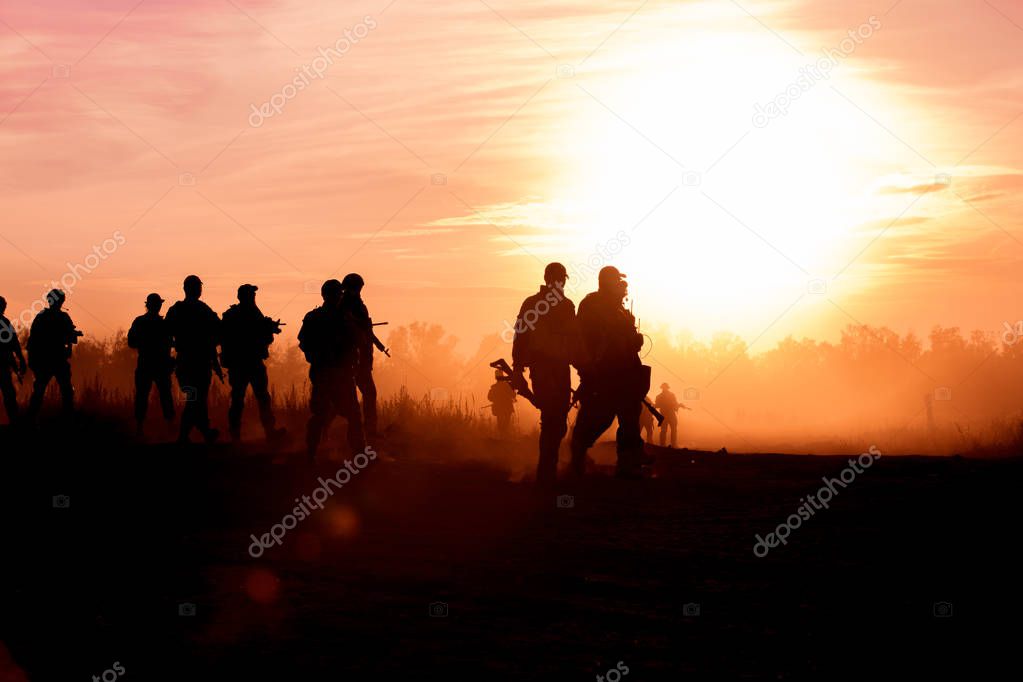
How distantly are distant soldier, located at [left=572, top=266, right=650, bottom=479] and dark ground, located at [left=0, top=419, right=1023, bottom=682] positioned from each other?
2.83 ft

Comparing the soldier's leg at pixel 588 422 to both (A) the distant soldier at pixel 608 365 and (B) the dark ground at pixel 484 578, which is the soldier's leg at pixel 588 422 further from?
(B) the dark ground at pixel 484 578

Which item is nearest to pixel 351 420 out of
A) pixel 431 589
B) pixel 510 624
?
pixel 431 589

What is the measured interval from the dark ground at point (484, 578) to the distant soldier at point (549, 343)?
112 centimetres

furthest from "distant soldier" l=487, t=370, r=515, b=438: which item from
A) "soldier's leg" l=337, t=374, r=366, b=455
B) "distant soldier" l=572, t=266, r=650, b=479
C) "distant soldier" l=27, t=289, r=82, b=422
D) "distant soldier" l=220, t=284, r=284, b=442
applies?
"distant soldier" l=572, t=266, r=650, b=479

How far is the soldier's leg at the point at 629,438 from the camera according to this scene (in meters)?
16.7

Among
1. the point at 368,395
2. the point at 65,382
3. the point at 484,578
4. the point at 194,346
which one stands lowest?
the point at 484,578

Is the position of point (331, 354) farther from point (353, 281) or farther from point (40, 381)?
point (40, 381)

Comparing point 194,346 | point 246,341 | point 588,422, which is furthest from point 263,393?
point 588,422

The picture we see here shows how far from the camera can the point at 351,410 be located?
16.7 m

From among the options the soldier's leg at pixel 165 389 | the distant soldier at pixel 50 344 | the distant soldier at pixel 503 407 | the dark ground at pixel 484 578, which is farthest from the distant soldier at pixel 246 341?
the distant soldier at pixel 503 407

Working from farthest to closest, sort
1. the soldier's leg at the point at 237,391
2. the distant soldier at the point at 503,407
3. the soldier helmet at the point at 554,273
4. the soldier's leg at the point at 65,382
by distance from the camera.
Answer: the distant soldier at the point at 503,407 → the soldier's leg at the point at 65,382 → the soldier's leg at the point at 237,391 → the soldier helmet at the point at 554,273

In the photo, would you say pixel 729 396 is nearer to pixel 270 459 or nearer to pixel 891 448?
pixel 891 448

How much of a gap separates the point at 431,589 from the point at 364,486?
615 cm

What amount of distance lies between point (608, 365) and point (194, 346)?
626 cm
